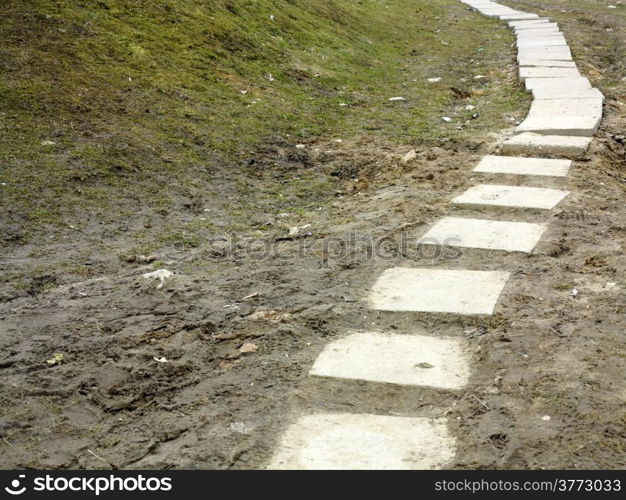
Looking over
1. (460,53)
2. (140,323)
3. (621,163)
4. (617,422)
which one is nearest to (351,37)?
(460,53)

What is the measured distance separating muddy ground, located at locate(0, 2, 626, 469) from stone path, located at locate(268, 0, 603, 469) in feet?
0.21

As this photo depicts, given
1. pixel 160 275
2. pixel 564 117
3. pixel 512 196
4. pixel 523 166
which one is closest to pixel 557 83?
pixel 564 117

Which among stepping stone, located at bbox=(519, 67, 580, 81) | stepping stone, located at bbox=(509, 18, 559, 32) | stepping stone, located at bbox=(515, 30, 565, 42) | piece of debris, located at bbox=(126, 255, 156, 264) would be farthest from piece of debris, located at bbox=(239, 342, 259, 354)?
stepping stone, located at bbox=(509, 18, 559, 32)

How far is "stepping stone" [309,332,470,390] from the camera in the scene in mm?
3021

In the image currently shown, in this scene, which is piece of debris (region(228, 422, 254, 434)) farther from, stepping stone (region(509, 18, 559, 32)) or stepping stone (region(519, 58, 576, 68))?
stepping stone (region(509, 18, 559, 32))

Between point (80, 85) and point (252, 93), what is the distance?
1570 mm

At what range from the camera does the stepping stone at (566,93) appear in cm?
720

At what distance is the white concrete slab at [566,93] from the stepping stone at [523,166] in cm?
192

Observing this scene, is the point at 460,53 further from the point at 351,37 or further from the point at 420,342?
the point at 420,342

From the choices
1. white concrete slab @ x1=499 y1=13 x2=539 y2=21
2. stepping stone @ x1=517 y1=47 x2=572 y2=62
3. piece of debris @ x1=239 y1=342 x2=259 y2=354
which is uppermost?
piece of debris @ x1=239 y1=342 x2=259 y2=354

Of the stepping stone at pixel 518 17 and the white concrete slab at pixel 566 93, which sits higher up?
the white concrete slab at pixel 566 93

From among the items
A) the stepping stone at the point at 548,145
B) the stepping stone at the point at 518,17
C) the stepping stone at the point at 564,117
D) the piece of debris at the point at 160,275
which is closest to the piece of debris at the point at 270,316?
the piece of debris at the point at 160,275

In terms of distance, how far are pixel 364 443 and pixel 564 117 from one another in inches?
185

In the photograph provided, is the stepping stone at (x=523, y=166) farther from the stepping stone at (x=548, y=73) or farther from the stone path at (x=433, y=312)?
the stepping stone at (x=548, y=73)
